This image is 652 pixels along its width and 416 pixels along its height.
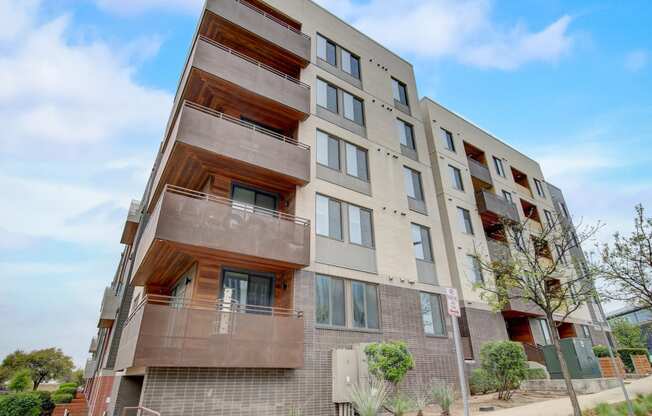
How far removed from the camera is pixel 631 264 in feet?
42.2

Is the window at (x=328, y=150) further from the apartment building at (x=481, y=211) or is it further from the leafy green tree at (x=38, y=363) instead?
the leafy green tree at (x=38, y=363)

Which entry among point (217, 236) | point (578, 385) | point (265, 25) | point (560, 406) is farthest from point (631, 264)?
point (265, 25)

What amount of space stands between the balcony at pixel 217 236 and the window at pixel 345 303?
1.45 m

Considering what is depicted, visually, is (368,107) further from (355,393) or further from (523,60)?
(355,393)

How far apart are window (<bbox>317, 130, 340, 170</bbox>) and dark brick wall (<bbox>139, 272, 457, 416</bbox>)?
517cm

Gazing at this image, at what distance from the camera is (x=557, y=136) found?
21094mm

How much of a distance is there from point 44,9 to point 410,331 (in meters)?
18.3

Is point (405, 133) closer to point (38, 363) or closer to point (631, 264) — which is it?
point (631, 264)

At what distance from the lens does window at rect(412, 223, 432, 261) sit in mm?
15977

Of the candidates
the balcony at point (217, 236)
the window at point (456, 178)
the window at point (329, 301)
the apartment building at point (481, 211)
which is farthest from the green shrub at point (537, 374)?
the balcony at point (217, 236)

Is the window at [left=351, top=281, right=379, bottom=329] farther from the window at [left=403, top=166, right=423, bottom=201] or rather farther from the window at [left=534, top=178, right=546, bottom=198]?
the window at [left=534, top=178, right=546, bottom=198]

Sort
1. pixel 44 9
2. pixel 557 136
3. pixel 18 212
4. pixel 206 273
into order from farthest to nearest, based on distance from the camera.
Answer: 1. pixel 18 212
2. pixel 557 136
3. pixel 44 9
4. pixel 206 273

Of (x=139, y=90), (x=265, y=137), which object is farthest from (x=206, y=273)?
(x=139, y=90)

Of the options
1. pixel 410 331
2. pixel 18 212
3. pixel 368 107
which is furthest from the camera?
pixel 18 212
